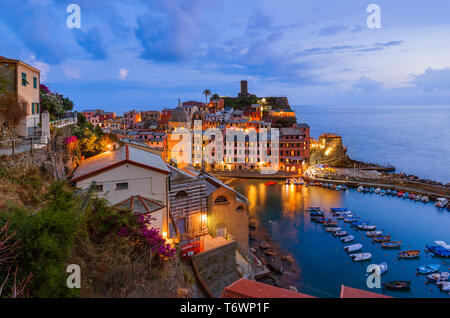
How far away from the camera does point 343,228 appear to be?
28.2 metres

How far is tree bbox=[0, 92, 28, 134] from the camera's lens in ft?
40.2

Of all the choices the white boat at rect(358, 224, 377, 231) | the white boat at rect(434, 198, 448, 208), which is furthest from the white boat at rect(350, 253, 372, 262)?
the white boat at rect(434, 198, 448, 208)

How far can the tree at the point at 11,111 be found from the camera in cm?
1226

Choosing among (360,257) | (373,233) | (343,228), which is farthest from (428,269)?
(343,228)

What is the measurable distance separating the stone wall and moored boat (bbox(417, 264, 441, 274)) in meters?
15.7

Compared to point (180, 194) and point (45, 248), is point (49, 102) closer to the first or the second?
point (180, 194)

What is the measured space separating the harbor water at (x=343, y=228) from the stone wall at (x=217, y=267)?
756 cm

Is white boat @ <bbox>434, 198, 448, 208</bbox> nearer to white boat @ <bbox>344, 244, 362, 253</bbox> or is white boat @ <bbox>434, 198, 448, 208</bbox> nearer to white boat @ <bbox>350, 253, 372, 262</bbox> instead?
white boat @ <bbox>344, 244, 362, 253</bbox>

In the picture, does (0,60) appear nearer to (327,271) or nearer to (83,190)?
(83,190)

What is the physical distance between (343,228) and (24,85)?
28263 millimetres

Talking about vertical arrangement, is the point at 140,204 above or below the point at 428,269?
above

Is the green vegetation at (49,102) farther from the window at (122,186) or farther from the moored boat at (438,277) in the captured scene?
the moored boat at (438,277)

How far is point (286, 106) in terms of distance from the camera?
3745 inches
